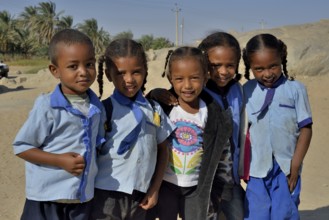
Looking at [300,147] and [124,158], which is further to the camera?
[300,147]

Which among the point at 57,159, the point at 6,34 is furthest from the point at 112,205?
the point at 6,34

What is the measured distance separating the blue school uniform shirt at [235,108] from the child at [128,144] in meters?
0.43

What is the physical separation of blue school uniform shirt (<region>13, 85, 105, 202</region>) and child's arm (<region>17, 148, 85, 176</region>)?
0.10ft

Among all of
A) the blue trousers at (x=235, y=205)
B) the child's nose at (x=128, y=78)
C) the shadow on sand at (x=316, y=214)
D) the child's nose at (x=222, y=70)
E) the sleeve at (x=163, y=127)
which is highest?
the child's nose at (x=222, y=70)

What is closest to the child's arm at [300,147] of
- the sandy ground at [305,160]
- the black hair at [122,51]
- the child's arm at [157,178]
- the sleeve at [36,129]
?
the child's arm at [157,178]

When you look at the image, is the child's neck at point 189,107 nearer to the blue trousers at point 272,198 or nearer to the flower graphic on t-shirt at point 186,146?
the flower graphic on t-shirt at point 186,146

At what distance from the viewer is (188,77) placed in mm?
2518

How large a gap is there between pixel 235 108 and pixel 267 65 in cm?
33

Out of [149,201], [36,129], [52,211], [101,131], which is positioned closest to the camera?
[36,129]

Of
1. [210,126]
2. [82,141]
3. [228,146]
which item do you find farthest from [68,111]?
[228,146]

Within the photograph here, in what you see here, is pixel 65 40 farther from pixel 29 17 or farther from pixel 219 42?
pixel 29 17

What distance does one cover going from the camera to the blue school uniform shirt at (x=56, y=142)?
208cm

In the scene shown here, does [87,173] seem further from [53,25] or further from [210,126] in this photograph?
[53,25]

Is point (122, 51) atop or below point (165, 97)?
atop
